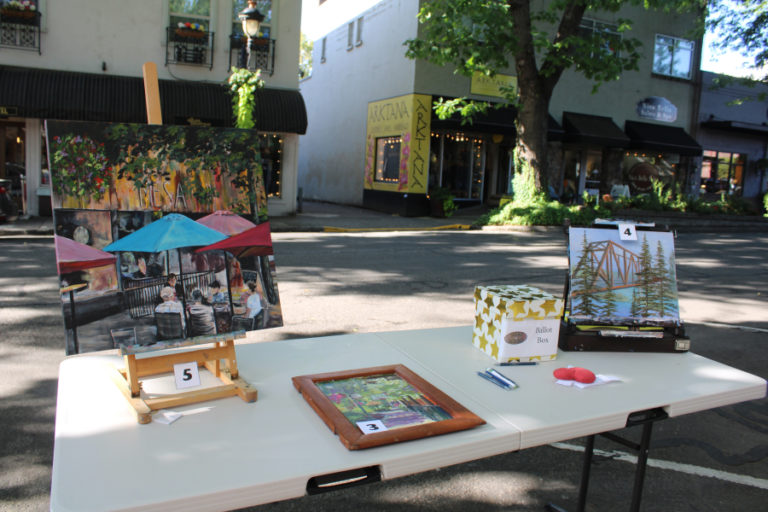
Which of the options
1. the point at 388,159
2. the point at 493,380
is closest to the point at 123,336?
A: the point at 493,380

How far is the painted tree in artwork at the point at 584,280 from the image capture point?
2826 mm

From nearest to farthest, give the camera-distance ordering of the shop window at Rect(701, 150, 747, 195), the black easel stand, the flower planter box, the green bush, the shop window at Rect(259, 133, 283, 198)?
the black easel stand
the flower planter box
the green bush
the shop window at Rect(259, 133, 283, 198)
the shop window at Rect(701, 150, 747, 195)

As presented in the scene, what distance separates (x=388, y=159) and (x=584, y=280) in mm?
18973

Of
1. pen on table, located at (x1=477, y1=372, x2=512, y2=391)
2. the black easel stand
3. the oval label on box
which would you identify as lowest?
the black easel stand

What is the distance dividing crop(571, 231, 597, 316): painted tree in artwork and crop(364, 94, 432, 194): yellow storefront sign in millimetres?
17234

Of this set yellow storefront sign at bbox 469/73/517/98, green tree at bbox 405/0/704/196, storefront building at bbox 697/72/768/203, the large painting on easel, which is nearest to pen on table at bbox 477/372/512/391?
the large painting on easel

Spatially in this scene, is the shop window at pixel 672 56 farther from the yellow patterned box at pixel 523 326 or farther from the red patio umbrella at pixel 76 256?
the red patio umbrella at pixel 76 256

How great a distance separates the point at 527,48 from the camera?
15820 mm

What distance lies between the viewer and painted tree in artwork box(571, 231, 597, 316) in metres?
2.83

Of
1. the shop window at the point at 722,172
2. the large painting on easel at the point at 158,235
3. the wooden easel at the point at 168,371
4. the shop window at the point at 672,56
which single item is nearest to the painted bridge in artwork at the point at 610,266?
the large painting on easel at the point at 158,235

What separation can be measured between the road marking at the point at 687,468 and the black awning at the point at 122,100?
14333 mm

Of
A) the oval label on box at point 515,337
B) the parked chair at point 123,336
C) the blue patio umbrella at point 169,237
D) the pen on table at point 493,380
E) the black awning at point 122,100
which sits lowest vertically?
the pen on table at point 493,380

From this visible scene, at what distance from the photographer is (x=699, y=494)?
3230 mm

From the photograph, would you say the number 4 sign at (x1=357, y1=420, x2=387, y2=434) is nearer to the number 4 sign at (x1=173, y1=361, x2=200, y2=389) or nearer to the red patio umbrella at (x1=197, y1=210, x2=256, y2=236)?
the number 4 sign at (x1=173, y1=361, x2=200, y2=389)
